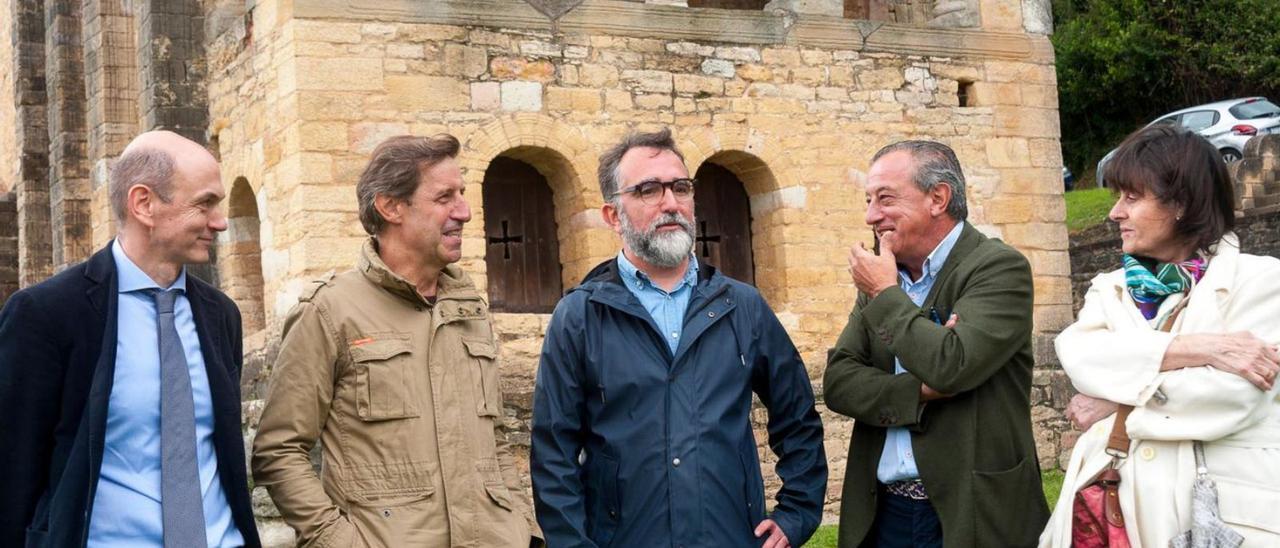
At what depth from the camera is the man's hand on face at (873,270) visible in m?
4.48

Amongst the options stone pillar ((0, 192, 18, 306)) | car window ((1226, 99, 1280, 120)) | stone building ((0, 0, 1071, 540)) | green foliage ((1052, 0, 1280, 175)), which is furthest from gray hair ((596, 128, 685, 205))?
green foliage ((1052, 0, 1280, 175))

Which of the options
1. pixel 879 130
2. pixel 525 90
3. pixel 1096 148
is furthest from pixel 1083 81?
pixel 525 90

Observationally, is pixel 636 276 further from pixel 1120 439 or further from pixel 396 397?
pixel 1120 439

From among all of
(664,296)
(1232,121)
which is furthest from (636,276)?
(1232,121)

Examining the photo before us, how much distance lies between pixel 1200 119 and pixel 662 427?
22436mm

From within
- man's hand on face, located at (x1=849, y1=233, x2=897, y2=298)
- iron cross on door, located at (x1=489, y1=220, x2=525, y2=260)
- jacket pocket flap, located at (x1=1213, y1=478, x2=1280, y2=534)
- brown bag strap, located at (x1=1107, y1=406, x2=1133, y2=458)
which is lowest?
jacket pocket flap, located at (x1=1213, y1=478, x2=1280, y2=534)

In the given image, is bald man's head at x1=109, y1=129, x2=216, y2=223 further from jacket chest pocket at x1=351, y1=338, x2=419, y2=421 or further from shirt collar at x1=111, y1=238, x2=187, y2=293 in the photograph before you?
jacket chest pocket at x1=351, y1=338, x2=419, y2=421

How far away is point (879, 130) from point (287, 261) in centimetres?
479

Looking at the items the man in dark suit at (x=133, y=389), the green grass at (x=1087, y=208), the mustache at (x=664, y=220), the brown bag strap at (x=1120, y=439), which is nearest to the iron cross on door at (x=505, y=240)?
the mustache at (x=664, y=220)

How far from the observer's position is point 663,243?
15.1 feet

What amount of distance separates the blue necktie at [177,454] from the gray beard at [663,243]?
1418 millimetres

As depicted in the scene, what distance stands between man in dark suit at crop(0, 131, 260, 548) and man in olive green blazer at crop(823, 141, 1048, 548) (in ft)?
6.15

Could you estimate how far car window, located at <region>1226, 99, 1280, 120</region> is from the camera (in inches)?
961

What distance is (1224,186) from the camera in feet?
13.8
